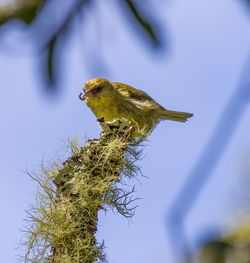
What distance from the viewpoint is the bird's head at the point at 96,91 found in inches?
260

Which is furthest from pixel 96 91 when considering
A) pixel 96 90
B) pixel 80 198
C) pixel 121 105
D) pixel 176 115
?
pixel 80 198

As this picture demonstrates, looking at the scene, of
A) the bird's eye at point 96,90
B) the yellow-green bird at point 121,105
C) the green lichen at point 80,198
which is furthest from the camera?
the bird's eye at point 96,90

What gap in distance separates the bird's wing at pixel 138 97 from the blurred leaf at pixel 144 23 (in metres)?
5.46

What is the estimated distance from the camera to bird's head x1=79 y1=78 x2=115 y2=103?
659 centimetres

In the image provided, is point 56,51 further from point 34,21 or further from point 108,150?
point 108,150

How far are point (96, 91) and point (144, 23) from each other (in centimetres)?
571

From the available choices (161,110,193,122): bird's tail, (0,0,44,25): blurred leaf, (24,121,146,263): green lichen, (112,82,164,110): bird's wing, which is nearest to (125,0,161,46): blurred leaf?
(0,0,44,25): blurred leaf

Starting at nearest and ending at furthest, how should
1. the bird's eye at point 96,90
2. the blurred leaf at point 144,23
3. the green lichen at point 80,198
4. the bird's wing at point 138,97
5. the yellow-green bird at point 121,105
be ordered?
the blurred leaf at point 144,23 → the green lichen at point 80,198 → the yellow-green bird at point 121,105 → the bird's wing at point 138,97 → the bird's eye at point 96,90

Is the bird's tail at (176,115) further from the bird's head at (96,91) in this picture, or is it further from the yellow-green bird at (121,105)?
the bird's head at (96,91)

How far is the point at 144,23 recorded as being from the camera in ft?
3.12

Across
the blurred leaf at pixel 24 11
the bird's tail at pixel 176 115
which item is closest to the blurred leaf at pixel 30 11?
the blurred leaf at pixel 24 11

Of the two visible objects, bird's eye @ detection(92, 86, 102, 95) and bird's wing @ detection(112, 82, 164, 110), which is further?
bird's eye @ detection(92, 86, 102, 95)

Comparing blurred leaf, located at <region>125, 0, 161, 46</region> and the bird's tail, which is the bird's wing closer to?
the bird's tail

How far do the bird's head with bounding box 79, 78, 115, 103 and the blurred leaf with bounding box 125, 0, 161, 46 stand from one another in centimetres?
559
